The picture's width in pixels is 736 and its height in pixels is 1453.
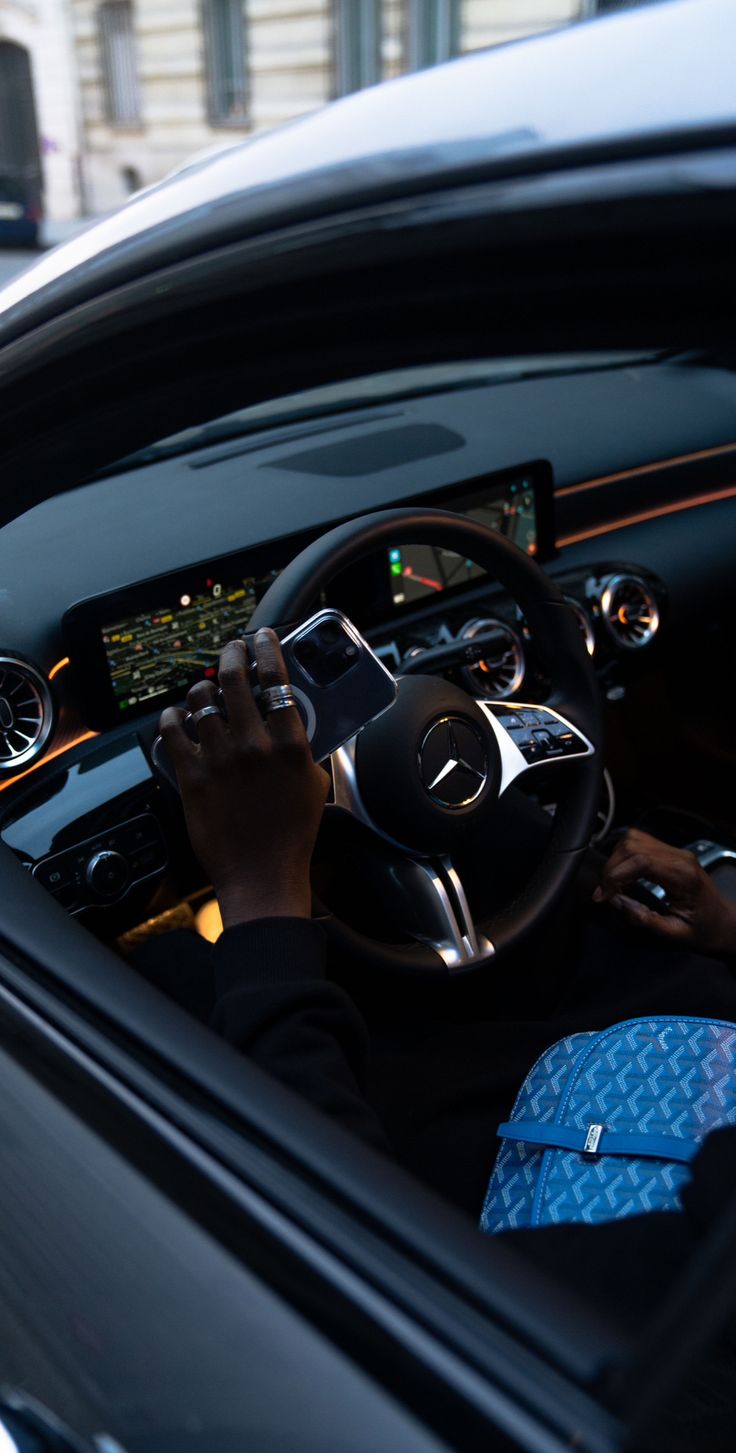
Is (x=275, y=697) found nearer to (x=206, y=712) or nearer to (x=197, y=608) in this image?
(x=206, y=712)

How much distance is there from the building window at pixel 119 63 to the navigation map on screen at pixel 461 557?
1952 centimetres

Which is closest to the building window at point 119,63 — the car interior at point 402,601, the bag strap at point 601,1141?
the car interior at point 402,601

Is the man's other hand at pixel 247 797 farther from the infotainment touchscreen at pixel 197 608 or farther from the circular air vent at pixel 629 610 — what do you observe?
the circular air vent at pixel 629 610

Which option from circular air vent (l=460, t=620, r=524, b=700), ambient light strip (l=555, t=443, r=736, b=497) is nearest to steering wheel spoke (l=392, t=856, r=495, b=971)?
circular air vent (l=460, t=620, r=524, b=700)

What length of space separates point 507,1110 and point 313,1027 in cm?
36

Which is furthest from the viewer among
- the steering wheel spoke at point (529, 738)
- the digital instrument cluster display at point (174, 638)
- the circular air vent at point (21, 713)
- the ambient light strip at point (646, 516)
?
the ambient light strip at point (646, 516)

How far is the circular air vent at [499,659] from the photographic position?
2059mm

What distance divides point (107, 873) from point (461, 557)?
81cm

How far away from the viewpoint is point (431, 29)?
15.9 metres

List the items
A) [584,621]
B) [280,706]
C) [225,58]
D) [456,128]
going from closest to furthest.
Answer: [456,128] → [280,706] → [584,621] → [225,58]

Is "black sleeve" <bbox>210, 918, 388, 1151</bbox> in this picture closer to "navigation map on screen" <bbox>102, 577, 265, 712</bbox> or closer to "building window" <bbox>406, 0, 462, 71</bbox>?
"navigation map on screen" <bbox>102, 577, 265, 712</bbox>

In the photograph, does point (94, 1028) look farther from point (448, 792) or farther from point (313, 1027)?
point (448, 792)

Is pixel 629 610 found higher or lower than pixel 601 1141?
lower

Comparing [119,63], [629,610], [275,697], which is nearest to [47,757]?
[275,697]
